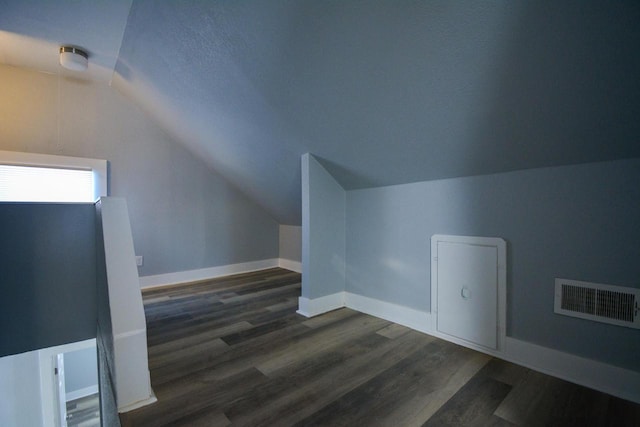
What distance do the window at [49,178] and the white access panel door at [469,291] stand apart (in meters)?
3.60

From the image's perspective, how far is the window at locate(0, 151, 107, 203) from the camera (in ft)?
8.99

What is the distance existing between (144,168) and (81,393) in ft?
11.2

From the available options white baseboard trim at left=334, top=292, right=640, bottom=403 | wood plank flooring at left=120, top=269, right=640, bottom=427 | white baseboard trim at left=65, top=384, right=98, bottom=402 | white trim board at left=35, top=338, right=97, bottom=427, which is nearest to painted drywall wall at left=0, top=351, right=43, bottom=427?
white trim board at left=35, top=338, right=97, bottom=427

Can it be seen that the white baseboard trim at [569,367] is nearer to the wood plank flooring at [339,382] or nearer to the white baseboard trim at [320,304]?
the wood plank flooring at [339,382]

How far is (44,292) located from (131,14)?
7.52 feet

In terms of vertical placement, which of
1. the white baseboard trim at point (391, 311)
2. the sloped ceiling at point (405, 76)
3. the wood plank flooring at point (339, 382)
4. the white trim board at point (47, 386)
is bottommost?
the white trim board at point (47, 386)

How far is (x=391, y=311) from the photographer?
7.58 feet

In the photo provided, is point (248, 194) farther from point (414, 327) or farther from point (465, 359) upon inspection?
point (465, 359)

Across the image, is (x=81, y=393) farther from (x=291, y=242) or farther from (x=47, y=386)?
(x=291, y=242)

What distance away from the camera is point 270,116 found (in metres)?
2.29

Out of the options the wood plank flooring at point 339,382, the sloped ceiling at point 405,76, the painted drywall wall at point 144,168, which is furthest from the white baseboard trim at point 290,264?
the sloped ceiling at point 405,76

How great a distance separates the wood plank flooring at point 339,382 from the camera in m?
1.21

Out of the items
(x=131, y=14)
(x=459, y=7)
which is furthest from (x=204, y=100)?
(x=459, y=7)

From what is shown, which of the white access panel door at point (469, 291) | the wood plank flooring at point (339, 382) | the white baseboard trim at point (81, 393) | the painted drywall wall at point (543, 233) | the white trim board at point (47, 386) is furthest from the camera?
the white baseboard trim at point (81, 393)
